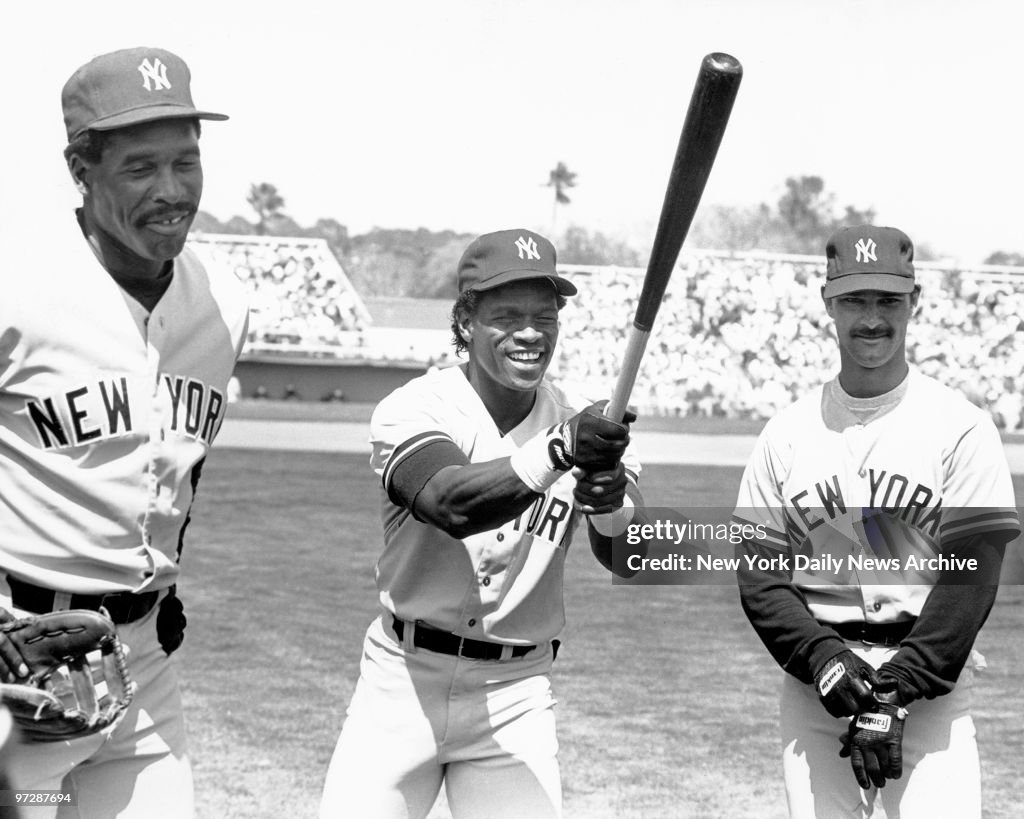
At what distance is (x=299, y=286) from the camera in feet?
102

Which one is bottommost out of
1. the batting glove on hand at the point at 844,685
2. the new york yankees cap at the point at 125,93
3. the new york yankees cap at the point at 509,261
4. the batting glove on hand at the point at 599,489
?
the batting glove on hand at the point at 844,685

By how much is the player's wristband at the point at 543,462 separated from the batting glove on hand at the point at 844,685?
913mm

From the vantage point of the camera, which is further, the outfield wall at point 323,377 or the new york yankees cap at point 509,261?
the outfield wall at point 323,377

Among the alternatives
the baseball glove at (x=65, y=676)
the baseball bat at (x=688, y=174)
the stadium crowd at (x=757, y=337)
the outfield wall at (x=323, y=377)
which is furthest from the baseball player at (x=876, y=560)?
the outfield wall at (x=323, y=377)

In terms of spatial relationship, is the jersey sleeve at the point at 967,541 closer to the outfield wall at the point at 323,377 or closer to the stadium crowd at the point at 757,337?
the stadium crowd at the point at 757,337

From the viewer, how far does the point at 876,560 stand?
3396 millimetres

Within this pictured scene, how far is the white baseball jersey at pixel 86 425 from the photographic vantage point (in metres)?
2.69

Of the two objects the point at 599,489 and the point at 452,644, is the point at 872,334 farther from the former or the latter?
the point at 452,644

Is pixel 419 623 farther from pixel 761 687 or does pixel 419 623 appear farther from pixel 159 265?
pixel 761 687

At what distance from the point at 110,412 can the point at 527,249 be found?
1080 millimetres

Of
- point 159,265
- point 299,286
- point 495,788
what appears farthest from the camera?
point 299,286

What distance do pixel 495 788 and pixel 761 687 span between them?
3.82 metres

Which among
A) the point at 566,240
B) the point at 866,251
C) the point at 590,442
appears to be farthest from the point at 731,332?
the point at 566,240

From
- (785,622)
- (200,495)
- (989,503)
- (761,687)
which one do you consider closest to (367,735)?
(785,622)
